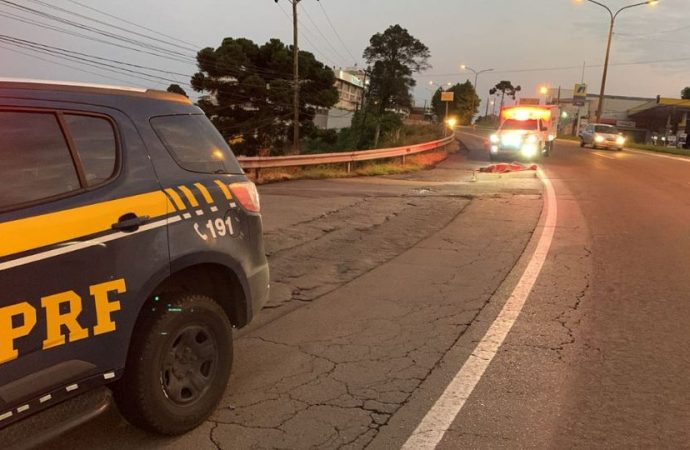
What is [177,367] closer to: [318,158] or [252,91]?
[318,158]

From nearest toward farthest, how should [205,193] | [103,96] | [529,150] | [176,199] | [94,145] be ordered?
[94,145], [103,96], [176,199], [205,193], [529,150]

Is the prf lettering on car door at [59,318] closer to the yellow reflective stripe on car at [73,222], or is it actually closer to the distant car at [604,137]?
the yellow reflective stripe on car at [73,222]

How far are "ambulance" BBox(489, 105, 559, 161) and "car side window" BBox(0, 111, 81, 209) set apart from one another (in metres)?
23.9

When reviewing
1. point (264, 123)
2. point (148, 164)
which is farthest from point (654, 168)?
point (264, 123)

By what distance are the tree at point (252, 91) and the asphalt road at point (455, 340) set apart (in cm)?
4049

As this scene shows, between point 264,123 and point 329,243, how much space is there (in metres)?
42.3

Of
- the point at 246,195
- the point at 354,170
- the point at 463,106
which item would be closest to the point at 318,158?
the point at 354,170

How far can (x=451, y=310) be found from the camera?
531 centimetres

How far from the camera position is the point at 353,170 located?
64.1 ft

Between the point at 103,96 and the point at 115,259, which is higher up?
the point at 103,96

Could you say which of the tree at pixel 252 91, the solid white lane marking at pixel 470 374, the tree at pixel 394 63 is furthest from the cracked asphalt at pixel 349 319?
the tree at pixel 394 63

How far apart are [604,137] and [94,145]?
3624 centimetres

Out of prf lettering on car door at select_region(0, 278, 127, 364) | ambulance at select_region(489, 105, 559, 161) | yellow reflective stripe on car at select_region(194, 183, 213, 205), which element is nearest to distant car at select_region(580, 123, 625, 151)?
ambulance at select_region(489, 105, 559, 161)

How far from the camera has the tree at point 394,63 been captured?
83.0 metres
